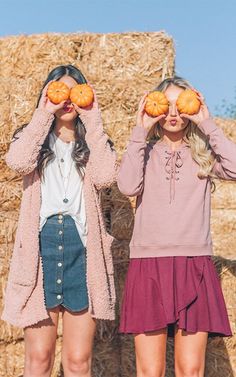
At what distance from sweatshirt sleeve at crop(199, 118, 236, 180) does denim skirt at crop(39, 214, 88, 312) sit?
850mm

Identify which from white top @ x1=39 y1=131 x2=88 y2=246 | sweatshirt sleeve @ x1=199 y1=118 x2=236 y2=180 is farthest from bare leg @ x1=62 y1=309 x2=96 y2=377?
sweatshirt sleeve @ x1=199 y1=118 x2=236 y2=180

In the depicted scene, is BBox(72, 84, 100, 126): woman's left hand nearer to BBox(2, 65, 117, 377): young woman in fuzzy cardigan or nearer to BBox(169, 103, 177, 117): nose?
BBox(2, 65, 117, 377): young woman in fuzzy cardigan

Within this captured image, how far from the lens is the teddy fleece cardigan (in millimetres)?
3842

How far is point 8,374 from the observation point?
16.3ft

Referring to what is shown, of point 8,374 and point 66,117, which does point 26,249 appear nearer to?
point 66,117

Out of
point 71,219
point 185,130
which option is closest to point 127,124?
point 185,130

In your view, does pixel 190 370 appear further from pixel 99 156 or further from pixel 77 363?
pixel 99 156

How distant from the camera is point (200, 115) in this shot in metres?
4.04

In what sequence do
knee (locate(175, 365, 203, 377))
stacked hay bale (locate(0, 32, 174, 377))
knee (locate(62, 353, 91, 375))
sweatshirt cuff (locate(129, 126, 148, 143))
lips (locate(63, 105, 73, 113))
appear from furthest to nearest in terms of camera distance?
stacked hay bale (locate(0, 32, 174, 377)), lips (locate(63, 105, 73, 113)), sweatshirt cuff (locate(129, 126, 148, 143)), knee (locate(62, 353, 91, 375)), knee (locate(175, 365, 203, 377))

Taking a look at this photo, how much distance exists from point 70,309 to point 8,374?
4.52 feet

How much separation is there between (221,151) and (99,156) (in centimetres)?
65

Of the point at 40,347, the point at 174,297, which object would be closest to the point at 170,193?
the point at 174,297

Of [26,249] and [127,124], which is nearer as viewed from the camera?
[26,249]

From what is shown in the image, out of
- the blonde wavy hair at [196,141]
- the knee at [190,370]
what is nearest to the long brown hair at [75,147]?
the blonde wavy hair at [196,141]
